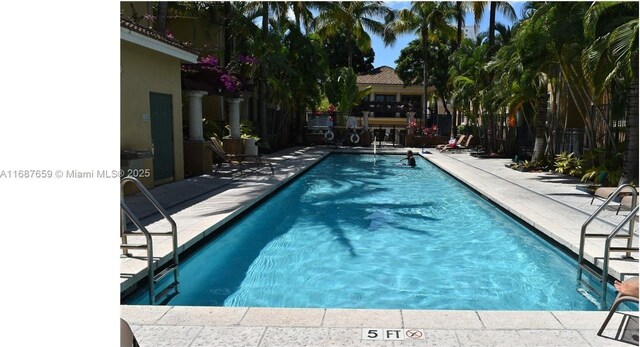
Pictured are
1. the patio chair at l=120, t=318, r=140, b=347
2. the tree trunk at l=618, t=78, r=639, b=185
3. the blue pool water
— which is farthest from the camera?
the tree trunk at l=618, t=78, r=639, b=185

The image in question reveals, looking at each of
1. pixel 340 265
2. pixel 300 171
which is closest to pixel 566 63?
pixel 300 171

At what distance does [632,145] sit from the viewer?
10742mm

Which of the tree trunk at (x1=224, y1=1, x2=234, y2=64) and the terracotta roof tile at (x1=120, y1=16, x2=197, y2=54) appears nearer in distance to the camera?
the terracotta roof tile at (x1=120, y1=16, x2=197, y2=54)

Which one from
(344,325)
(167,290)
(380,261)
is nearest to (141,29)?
(167,290)

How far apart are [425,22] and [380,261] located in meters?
31.0

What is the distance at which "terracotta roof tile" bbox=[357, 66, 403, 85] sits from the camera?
50219 mm

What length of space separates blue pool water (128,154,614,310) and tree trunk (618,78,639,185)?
2967 mm

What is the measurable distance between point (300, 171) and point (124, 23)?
8.47 metres

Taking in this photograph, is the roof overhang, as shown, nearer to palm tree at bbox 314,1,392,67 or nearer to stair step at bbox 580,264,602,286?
stair step at bbox 580,264,602,286

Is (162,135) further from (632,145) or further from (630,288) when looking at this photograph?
(630,288)

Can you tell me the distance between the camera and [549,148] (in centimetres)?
1722

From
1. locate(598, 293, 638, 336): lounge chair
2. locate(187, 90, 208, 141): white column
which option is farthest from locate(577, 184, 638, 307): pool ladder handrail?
locate(187, 90, 208, 141): white column

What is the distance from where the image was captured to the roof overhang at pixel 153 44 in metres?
9.54

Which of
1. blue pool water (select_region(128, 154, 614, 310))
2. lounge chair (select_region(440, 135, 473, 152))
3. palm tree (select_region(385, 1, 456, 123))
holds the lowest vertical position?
blue pool water (select_region(128, 154, 614, 310))
